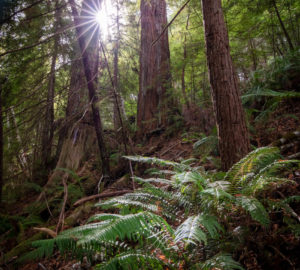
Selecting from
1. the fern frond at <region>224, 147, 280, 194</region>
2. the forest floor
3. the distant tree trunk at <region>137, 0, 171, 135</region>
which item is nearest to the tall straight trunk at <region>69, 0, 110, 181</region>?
the forest floor

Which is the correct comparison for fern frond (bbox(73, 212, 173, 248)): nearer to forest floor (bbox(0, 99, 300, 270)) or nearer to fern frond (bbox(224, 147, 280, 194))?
forest floor (bbox(0, 99, 300, 270))

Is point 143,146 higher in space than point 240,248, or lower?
higher

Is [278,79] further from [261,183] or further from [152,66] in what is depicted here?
[152,66]

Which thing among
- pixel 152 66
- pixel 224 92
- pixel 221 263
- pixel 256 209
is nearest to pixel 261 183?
pixel 256 209

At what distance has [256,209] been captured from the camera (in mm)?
1351

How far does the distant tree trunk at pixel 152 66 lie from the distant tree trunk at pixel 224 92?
3898 mm

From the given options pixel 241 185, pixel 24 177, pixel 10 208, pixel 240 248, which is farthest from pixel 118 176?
pixel 240 248

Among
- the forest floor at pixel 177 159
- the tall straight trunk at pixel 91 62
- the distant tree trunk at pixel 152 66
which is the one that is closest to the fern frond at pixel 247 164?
the forest floor at pixel 177 159

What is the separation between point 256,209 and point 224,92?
1662 mm

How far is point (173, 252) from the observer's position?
1462 millimetres

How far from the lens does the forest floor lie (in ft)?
4.47

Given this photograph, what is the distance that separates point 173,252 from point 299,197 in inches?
40.6

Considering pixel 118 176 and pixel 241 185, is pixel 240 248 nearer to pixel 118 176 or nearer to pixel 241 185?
pixel 241 185

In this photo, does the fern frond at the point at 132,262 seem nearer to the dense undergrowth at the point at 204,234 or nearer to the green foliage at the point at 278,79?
the dense undergrowth at the point at 204,234
